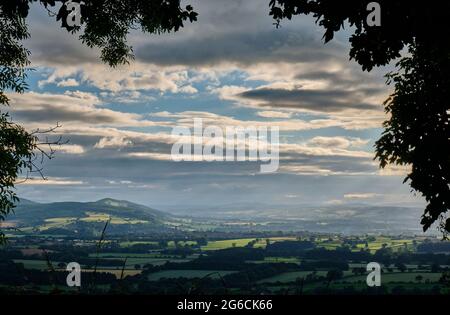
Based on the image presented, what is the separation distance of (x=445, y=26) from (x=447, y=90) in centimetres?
1435

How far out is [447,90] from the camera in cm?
2436

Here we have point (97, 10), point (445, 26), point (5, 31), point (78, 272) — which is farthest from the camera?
point (5, 31)

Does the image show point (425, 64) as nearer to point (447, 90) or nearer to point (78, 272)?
point (447, 90)

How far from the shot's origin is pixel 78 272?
6453 millimetres

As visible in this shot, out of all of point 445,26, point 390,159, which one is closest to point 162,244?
point 390,159

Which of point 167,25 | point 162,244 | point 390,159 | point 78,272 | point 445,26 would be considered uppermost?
point 167,25

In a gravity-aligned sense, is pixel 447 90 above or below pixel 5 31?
below

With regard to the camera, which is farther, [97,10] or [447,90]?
[447,90]
